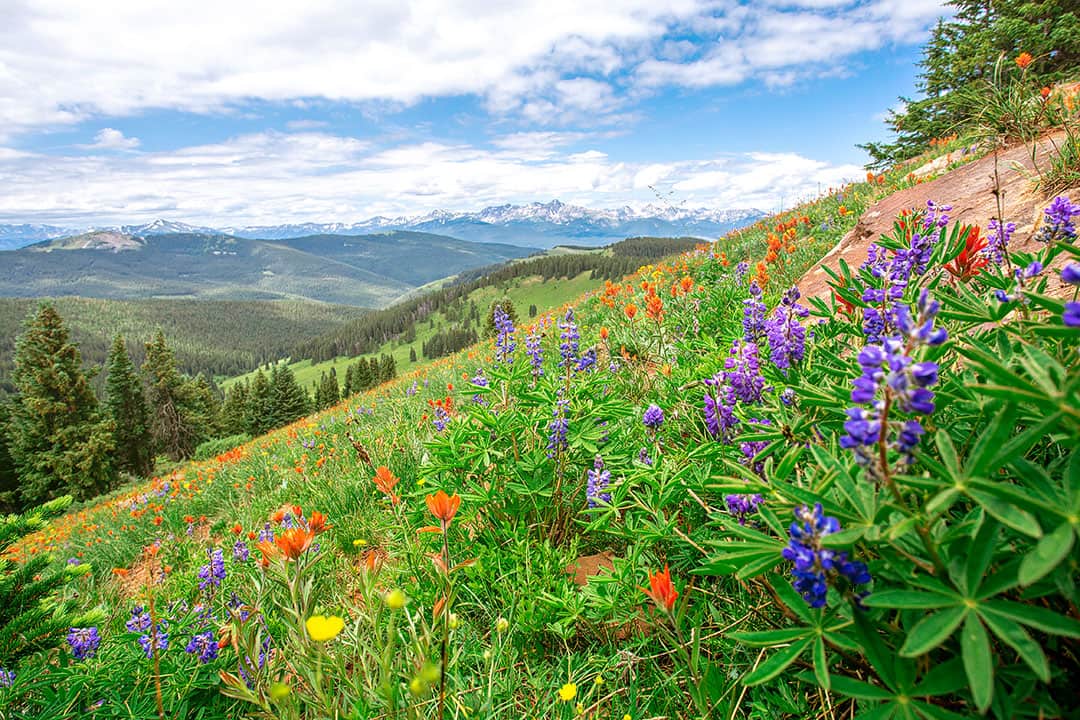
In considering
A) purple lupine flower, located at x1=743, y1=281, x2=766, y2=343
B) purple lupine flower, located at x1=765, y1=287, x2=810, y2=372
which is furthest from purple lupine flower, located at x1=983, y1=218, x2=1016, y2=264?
purple lupine flower, located at x1=743, y1=281, x2=766, y2=343

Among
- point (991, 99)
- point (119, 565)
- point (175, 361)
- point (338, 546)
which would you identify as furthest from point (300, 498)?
point (175, 361)

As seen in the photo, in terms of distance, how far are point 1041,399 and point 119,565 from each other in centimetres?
868

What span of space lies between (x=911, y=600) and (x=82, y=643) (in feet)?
11.5

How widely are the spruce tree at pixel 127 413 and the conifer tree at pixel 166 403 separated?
1.03 metres

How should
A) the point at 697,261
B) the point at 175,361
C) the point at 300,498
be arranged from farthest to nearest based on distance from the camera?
the point at 175,361 < the point at 697,261 < the point at 300,498

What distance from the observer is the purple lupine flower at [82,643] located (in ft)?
7.80

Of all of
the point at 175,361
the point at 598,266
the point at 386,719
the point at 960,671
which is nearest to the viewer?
the point at 960,671

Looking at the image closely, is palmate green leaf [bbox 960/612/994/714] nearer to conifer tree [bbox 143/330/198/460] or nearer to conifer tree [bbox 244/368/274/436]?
conifer tree [bbox 143/330/198/460]

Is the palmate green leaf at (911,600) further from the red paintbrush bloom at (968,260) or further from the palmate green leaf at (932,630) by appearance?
the red paintbrush bloom at (968,260)

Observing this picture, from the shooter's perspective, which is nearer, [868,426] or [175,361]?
[868,426]

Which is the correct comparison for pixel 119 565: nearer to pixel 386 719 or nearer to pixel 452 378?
pixel 452 378

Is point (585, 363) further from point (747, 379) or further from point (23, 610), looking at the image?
point (23, 610)

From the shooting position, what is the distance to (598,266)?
527 feet

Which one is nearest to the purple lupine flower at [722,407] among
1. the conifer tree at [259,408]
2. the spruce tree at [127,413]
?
the spruce tree at [127,413]
